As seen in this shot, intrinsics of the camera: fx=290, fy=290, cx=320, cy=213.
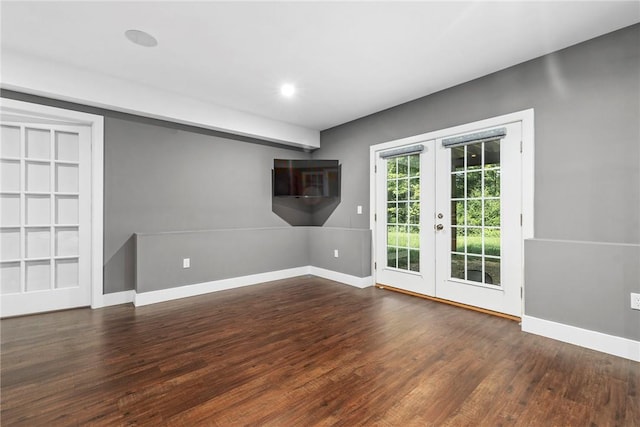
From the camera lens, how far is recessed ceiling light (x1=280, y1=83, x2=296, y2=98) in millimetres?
3499

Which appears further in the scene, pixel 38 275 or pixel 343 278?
pixel 343 278

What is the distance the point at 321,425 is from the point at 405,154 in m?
3.33

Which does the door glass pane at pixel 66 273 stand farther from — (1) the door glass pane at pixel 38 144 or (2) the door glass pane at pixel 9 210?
(1) the door glass pane at pixel 38 144

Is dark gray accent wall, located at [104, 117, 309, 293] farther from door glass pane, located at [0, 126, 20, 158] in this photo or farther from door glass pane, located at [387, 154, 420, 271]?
door glass pane, located at [387, 154, 420, 271]

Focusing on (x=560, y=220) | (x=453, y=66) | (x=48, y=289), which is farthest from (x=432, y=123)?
(x=48, y=289)

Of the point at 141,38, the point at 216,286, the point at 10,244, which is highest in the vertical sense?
the point at 141,38

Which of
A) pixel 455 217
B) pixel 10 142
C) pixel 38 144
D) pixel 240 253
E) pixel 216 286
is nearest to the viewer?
pixel 10 142

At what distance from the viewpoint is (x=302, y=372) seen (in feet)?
6.77

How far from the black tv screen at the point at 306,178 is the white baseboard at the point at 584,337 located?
10.6 feet

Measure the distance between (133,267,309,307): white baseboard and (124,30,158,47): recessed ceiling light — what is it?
2.74 meters

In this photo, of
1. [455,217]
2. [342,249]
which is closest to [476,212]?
[455,217]

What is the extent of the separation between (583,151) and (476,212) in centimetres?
108

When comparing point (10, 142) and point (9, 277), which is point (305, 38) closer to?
point (10, 142)

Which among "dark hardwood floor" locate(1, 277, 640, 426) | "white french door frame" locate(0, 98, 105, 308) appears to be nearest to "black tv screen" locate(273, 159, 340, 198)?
"dark hardwood floor" locate(1, 277, 640, 426)
